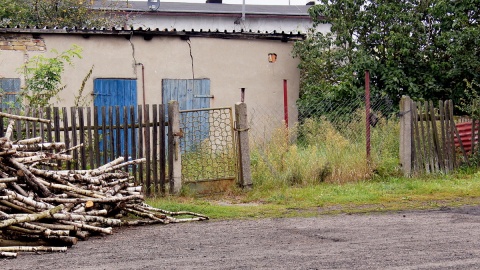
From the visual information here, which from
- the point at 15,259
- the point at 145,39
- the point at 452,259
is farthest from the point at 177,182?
the point at 145,39

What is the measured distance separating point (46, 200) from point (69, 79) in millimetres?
9931

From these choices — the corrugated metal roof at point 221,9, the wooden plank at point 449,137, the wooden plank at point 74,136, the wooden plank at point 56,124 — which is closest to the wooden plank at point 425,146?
the wooden plank at point 449,137

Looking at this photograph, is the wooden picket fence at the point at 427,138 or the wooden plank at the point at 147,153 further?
the wooden picket fence at the point at 427,138

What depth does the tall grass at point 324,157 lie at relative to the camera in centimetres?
1265

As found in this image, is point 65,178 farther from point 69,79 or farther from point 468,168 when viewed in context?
point 69,79

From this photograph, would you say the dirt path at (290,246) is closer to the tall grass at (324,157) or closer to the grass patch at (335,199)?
the grass patch at (335,199)

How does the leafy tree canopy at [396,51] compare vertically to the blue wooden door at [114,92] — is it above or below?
above

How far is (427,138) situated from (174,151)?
486 centimetres

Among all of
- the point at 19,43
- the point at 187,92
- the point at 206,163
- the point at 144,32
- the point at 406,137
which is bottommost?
the point at 206,163

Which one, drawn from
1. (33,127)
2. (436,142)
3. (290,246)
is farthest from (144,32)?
(290,246)

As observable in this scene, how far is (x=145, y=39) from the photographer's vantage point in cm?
1819

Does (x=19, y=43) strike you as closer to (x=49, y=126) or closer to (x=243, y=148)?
(x=49, y=126)

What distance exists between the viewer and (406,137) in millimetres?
13359

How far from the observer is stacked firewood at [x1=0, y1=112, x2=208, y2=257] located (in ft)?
24.5
